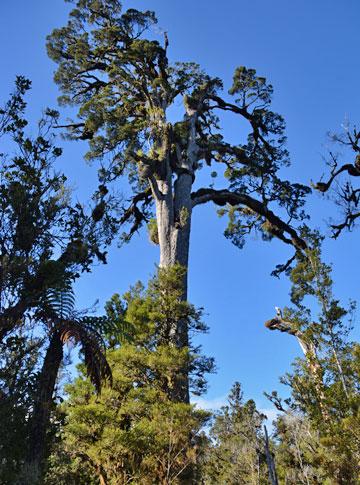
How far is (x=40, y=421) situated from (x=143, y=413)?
3898 mm

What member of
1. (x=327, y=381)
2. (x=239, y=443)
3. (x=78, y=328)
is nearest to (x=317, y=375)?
(x=327, y=381)

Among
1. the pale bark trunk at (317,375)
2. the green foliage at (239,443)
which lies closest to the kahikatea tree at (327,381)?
the pale bark trunk at (317,375)

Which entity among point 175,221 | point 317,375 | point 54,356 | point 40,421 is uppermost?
point 175,221

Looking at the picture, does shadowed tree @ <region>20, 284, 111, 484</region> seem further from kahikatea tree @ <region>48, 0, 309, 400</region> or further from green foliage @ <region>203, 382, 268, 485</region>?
green foliage @ <region>203, 382, 268, 485</region>

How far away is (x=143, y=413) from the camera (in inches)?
329

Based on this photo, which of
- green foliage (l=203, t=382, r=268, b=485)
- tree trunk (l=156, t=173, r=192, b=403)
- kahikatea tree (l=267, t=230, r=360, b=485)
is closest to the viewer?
kahikatea tree (l=267, t=230, r=360, b=485)

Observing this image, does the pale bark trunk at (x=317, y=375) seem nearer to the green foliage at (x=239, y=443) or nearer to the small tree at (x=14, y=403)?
the small tree at (x=14, y=403)

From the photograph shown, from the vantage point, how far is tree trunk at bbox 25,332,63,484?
14.8ft

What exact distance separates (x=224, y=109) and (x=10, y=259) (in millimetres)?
15232

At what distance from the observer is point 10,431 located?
15.3 ft

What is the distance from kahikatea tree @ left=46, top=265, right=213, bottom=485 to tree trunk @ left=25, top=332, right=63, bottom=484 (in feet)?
7.52

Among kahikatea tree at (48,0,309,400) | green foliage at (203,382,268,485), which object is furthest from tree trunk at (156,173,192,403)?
green foliage at (203,382,268,485)

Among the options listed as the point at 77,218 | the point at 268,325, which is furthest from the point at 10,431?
the point at 268,325

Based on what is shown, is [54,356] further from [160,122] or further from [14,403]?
[160,122]
